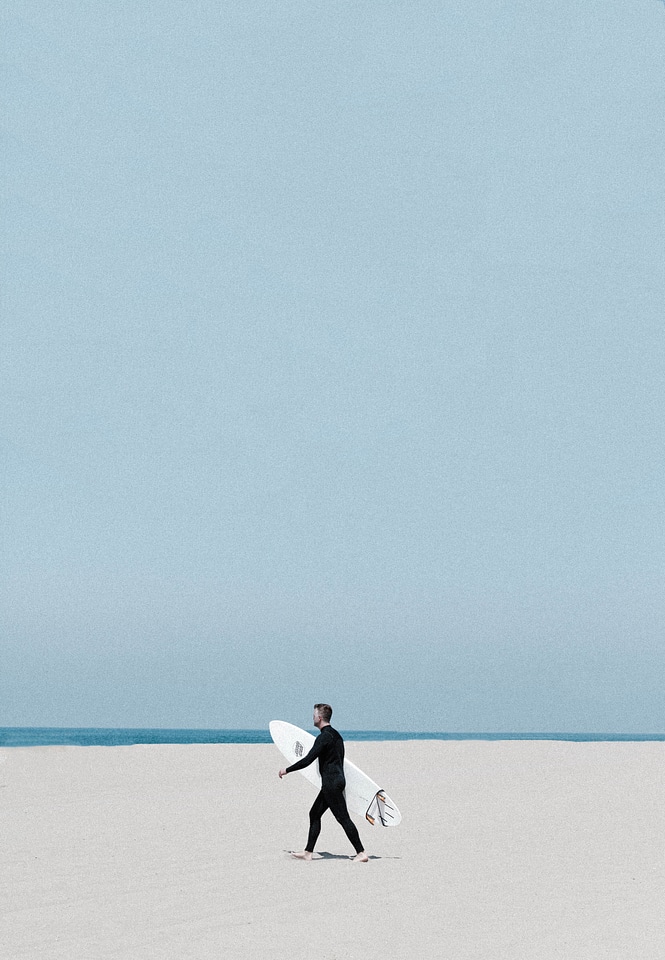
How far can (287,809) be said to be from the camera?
507 inches

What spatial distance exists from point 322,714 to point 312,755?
358 millimetres

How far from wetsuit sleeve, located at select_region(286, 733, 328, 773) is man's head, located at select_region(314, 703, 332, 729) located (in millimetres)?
112

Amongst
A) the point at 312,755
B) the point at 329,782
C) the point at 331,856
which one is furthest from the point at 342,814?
the point at 331,856

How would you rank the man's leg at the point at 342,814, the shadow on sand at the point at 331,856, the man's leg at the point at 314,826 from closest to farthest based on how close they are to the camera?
the man's leg at the point at 342,814 → the man's leg at the point at 314,826 → the shadow on sand at the point at 331,856

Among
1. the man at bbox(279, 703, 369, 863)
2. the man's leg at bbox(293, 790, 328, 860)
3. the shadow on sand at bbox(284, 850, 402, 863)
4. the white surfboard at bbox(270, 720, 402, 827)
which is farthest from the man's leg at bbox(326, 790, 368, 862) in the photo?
the white surfboard at bbox(270, 720, 402, 827)

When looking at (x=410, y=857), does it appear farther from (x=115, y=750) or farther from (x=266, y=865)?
(x=115, y=750)

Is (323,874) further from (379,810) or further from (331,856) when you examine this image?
(379,810)

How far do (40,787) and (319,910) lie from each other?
9.71 meters

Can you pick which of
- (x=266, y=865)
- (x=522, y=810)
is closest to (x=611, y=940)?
(x=266, y=865)

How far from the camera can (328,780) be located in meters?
8.87

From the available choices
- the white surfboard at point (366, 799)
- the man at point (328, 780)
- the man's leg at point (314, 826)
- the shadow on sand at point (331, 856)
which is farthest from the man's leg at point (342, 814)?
the white surfboard at point (366, 799)

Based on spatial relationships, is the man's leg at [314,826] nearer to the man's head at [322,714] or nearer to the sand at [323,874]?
the sand at [323,874]

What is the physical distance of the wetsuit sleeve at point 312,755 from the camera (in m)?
8.84

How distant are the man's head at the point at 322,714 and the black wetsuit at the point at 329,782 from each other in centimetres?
6
